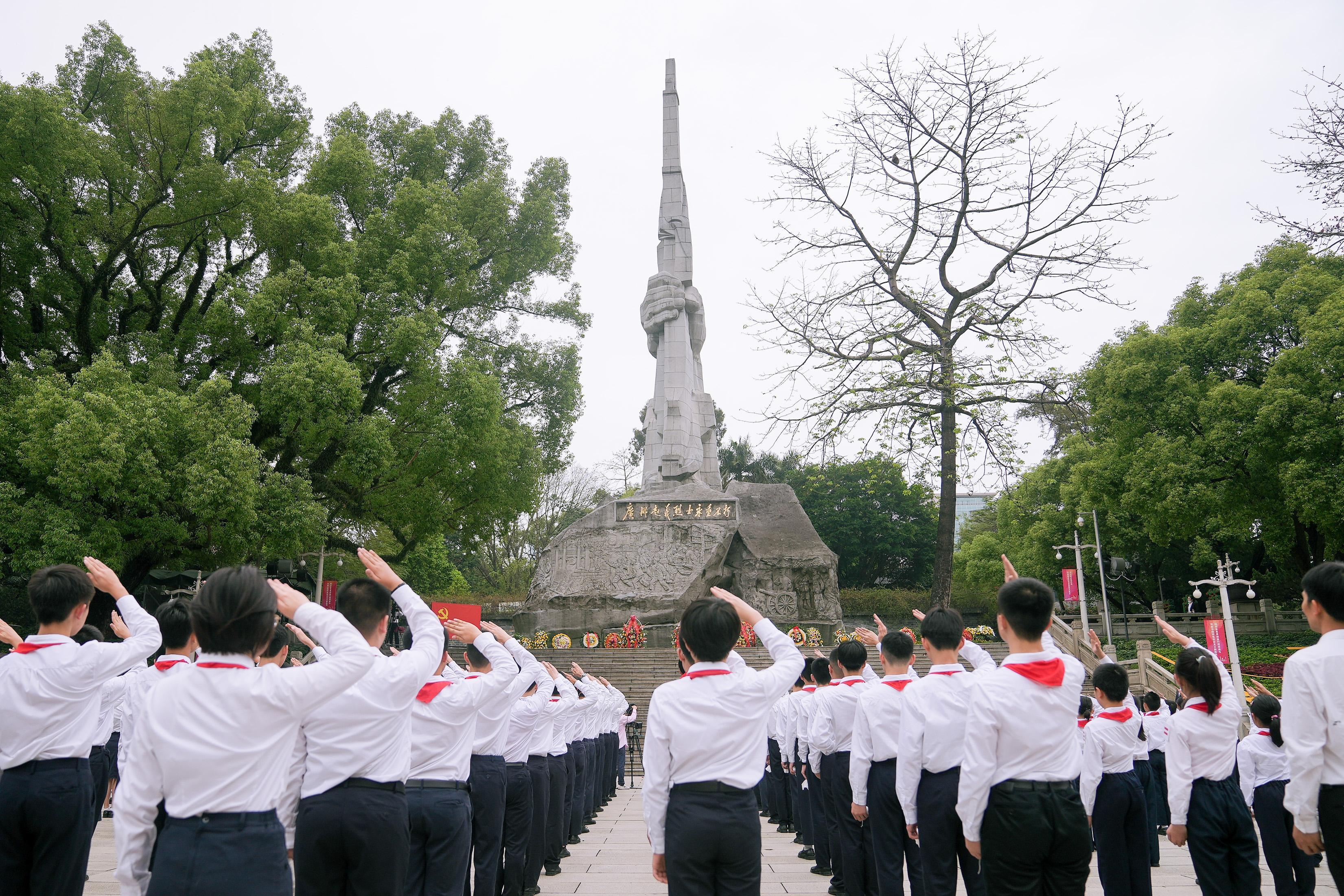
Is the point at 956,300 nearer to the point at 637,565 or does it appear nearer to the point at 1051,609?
the point at 637,565

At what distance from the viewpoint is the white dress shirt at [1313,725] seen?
10.3 feet

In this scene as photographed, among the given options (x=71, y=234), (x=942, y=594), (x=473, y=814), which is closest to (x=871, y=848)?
(x=473, y=814)

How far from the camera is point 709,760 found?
3326mm

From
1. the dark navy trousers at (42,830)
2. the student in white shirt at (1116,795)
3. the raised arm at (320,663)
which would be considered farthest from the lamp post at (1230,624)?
the dark navy trousers at (42,830)

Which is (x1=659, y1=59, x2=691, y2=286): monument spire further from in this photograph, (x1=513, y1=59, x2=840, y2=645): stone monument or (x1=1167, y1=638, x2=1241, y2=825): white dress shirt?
(x1=1167, y1=638, x2=1241, y2=825): white dress shirt

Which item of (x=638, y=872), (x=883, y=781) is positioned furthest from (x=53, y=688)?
(x=638, y=872)

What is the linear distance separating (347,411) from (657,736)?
14533 mm

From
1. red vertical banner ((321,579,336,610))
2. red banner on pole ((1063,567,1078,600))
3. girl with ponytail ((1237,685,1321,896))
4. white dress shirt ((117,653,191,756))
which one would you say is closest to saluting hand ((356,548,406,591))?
white dress shirt ((117,653,191,756))

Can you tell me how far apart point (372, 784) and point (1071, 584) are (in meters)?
22.8

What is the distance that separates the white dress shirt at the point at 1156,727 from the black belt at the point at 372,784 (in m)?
5.25

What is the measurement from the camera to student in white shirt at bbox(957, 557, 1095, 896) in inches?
128

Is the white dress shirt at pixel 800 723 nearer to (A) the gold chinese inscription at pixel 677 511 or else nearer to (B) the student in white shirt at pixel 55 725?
(B) the student in white shirt at pixel 55 725

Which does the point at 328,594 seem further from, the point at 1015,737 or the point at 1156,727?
the point at 1015,737

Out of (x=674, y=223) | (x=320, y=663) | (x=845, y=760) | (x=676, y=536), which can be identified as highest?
(x=674, y=223)
